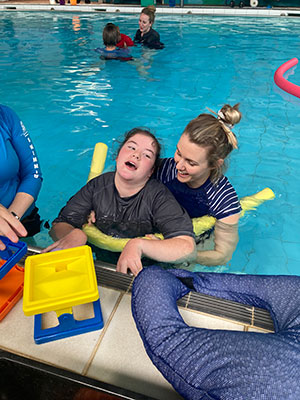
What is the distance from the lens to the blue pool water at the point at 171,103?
3.32 meters

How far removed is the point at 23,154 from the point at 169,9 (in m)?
13.8

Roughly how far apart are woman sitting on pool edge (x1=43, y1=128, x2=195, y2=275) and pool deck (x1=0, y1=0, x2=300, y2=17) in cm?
1343

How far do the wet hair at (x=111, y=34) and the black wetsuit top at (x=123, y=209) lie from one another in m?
5.41

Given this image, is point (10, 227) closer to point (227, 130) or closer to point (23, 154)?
point (23, 154)

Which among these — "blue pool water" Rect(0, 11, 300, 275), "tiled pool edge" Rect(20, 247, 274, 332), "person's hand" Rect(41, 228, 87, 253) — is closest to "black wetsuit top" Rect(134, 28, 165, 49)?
"blue pool water" Rect(0, 11, 300, 275)

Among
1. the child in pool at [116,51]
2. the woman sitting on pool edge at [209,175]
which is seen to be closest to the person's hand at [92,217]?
the woman sitting on pool edge at [209,175]

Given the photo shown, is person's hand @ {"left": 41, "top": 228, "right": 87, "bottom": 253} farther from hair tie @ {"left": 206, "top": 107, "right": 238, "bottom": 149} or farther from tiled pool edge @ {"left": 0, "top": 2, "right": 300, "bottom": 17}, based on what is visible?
tiled pool edge @ {"left": 0, "top": 2, "right": 300, "bottom": 17}

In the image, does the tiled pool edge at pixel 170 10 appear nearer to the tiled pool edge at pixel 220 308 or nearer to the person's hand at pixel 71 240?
the person's hand at pixel 71 240

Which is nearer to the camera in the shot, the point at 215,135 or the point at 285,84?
the point at 215,135

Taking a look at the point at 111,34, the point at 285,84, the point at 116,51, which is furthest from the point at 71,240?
the point at 116,51

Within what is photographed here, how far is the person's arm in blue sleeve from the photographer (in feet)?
6.41

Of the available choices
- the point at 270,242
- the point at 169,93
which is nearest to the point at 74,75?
the point at 169,93

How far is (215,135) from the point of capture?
6.92ft

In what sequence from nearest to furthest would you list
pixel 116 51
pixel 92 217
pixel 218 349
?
pixel 218 349 < pixel 92 217 < pixel 116 51
